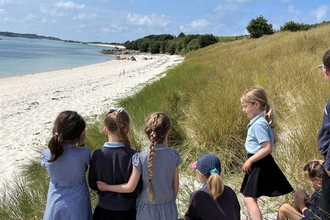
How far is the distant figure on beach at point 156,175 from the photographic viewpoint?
93.6 inches

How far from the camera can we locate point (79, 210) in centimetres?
254

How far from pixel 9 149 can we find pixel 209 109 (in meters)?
4.55

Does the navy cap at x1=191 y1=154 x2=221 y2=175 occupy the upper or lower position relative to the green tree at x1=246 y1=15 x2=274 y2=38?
lower

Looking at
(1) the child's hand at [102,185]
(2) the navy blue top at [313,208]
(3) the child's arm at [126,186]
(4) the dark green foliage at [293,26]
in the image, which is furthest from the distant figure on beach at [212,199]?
(4) the dark green foliage at [293,26]

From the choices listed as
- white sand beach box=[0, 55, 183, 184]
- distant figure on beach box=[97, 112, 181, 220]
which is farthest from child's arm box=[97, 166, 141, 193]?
white sand beach box=[0, 55, 183, 184]

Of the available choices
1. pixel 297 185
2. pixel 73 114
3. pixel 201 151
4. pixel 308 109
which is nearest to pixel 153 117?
pixel 73 114

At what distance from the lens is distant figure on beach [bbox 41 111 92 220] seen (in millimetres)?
2475

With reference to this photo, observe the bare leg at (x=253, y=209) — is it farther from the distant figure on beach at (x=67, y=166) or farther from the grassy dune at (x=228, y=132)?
the distant figure on beach at (x=67, y=166)

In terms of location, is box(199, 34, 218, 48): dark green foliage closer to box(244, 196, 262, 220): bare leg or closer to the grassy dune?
the grassy dune

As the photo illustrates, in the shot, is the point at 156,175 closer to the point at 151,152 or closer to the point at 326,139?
the point at 151,152

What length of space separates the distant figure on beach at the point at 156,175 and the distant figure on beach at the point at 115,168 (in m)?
0.06

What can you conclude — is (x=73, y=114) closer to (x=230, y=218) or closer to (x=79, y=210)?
(x=79, y=210)

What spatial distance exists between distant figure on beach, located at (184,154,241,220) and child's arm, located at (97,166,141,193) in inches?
16.8

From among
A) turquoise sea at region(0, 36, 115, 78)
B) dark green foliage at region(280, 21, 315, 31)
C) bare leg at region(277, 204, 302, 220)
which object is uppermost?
dark green foliage at region(280, 21, 315, 31)
